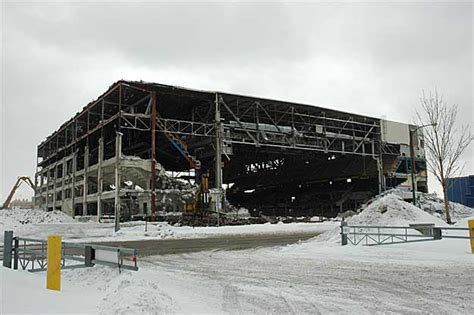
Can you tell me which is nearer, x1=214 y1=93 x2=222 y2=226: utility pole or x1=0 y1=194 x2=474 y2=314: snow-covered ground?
x1=0 y1=194 x2=474 y2=314: snow-covered ground

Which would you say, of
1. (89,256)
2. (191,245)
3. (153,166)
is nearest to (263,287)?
(89,256)

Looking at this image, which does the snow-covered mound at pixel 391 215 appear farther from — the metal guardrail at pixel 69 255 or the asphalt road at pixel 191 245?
the metal guardrail at pixel 69 255

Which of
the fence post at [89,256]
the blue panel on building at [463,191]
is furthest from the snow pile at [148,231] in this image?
the blue panel on building at [463,191]

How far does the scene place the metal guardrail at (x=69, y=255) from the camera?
9.50m

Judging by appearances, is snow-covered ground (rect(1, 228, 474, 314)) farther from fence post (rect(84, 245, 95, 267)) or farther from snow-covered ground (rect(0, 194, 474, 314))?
fence post (rect(84, 245, 95, 267))

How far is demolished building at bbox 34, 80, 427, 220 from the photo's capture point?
43250 millimetres

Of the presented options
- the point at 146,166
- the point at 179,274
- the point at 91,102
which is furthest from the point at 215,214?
the point at 179,274

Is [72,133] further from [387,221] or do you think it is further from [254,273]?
[254,273]

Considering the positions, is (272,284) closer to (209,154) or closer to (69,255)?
(69,255)

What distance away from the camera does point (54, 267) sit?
28.9 ft

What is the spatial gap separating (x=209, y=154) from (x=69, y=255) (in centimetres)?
3897

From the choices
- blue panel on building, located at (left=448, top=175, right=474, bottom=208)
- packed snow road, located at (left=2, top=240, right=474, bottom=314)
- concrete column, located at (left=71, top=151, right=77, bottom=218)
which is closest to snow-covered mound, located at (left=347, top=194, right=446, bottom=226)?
packed snow road, located at (left=2, top=240, right=474, bottom=314)

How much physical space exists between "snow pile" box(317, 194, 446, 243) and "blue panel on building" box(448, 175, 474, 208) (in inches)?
1708

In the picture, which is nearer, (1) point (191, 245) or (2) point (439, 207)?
(1) point (191, 245)
